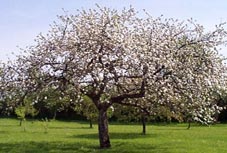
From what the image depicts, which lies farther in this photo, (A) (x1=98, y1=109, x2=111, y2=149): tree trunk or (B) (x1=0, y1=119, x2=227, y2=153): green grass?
(A) (x1=98, y1=109, x2=111, y2=149): tree trunk

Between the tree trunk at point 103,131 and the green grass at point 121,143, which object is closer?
the green grass at point 121,143

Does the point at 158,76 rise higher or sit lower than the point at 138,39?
lower

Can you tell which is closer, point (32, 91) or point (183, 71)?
point (183, 71)

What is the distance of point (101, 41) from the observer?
27047 mm

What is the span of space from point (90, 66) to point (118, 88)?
2607mm

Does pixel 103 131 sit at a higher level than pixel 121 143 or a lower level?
higher

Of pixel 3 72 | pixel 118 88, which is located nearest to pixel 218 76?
pixel 118 88

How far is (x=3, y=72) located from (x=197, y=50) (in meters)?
11.9

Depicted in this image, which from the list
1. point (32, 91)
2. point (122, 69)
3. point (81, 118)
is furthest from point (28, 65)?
point (81, 118)

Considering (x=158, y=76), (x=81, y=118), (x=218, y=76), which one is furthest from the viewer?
(x=81, y=118)

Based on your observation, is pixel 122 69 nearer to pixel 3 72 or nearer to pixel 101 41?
pixel 101 41

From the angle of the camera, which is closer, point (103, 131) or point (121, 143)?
point (103, 131)

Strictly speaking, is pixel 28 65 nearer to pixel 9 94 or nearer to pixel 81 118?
pixel 9 94

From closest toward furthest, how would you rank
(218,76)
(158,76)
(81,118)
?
(158,76) → (218,76) → (81,118)
